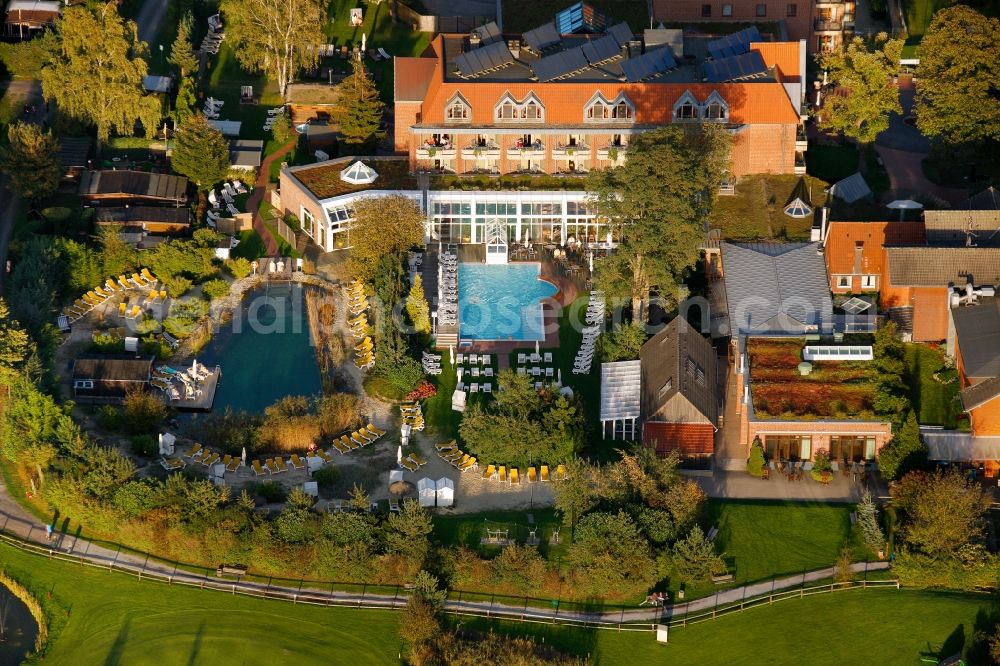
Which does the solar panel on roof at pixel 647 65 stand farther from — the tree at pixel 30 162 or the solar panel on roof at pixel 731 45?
the tree at pixel 30 162

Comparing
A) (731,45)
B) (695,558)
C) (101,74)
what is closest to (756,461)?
(695,558)

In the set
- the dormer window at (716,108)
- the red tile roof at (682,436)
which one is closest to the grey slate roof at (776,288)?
the red tile roof at (682,436)

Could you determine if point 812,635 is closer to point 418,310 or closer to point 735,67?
point 418,310

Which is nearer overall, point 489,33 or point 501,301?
point 501,301

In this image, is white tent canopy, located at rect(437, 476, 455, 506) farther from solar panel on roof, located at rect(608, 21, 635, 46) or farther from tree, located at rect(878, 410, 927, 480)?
solar panel on roof, located at rect(608, 21, 635, 46)

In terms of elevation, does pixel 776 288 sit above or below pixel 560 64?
below

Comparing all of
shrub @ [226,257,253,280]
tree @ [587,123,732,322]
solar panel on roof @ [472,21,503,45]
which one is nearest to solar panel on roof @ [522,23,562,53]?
solar panel on roof @ [472,21,503,45]
